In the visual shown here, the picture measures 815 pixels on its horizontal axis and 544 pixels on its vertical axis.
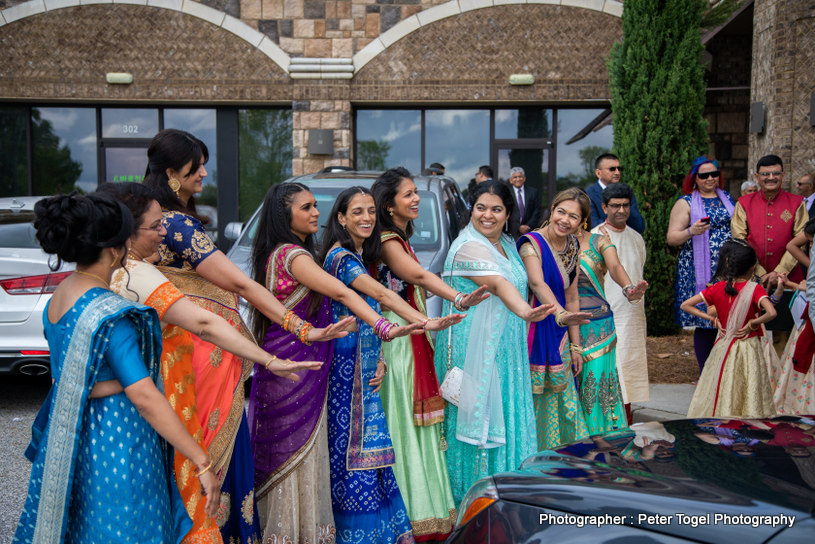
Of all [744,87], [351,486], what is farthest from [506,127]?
[351,486]

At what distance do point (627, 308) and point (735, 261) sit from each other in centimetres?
104

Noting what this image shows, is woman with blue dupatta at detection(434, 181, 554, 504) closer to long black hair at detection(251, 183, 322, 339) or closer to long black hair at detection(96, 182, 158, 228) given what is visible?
long black hair at detection(251, 183, 322, 339)

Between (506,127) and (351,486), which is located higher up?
(506,127)

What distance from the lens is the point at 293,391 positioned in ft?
11.2

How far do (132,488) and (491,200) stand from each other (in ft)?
8.36

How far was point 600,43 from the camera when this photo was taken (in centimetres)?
1158

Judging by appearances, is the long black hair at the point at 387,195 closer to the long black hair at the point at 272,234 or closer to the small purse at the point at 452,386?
the long black hair at the point at 272,234

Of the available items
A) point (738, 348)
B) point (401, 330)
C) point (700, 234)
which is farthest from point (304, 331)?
point (700, 234)

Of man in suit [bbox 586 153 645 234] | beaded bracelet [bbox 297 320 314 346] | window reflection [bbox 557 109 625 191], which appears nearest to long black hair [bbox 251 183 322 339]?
beaded bracelet [bbox 297 320 314 346]

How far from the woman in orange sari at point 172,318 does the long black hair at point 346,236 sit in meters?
1.02

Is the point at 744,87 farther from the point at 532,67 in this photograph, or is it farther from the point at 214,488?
the point at 214,488

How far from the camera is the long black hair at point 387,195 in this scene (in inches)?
154

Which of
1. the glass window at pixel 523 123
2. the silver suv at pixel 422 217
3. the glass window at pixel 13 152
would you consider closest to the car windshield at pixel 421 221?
the silver suv at pixel 422 217

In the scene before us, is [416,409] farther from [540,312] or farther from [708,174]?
[708,174]
